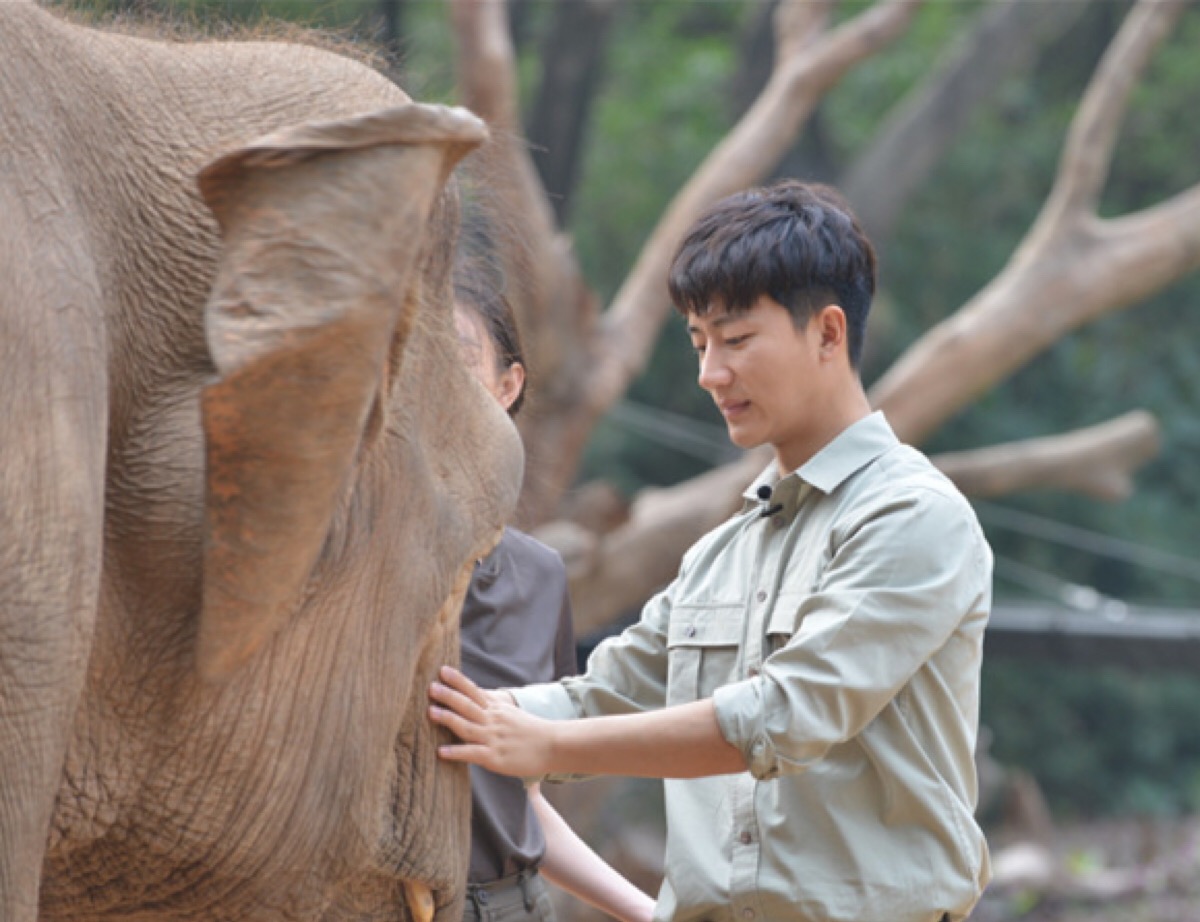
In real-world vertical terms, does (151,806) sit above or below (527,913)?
above

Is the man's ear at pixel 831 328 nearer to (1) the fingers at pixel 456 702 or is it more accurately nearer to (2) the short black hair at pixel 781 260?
(2) the short black hair at pixel 781 260

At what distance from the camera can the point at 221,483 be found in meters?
1.60

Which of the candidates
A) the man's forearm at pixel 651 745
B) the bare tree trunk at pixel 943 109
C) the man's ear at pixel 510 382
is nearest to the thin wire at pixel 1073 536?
the bare tree trunk at pixel 943 109

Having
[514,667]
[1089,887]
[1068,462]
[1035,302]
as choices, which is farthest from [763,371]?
[1089,887]

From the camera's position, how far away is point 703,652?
250 centimetres

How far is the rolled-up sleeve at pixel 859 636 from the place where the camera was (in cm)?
219

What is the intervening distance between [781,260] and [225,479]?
98cm

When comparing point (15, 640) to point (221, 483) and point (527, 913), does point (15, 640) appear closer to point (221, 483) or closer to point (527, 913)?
point (221, 483)

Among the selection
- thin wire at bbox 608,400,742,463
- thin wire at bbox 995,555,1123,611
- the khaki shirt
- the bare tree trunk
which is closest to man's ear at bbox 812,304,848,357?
the khaki shirt

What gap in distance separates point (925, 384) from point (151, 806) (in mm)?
6850

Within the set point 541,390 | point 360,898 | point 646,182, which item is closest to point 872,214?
point 646,182

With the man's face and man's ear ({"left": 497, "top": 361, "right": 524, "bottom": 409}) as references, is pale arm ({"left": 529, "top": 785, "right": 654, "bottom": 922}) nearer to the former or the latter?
man's ear ({"left": 497, "top": 361, "right": 524, "bottom": 409})

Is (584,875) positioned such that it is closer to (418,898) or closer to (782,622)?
(782,622)

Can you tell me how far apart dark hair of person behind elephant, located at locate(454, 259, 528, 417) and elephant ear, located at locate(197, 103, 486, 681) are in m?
0.78
